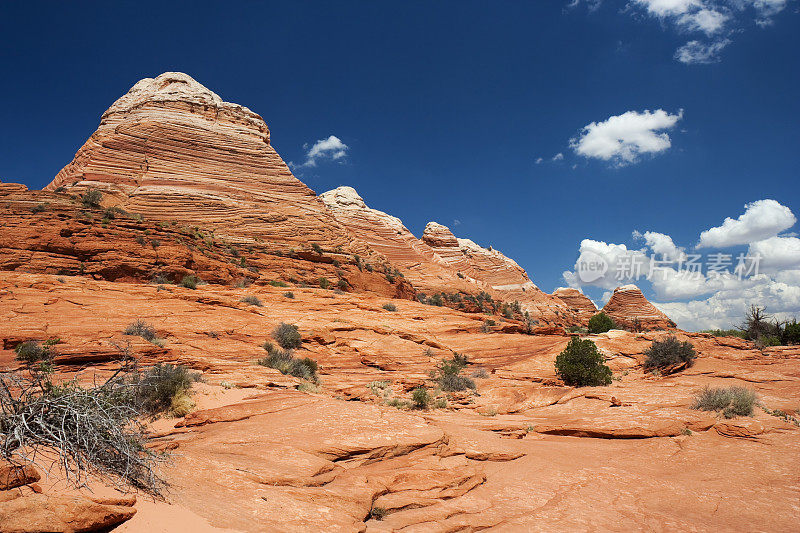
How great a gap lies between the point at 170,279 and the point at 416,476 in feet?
67.0

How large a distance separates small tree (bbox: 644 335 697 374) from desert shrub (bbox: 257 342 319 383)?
1477 centimetres

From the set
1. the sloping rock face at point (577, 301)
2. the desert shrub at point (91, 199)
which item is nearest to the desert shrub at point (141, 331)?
the desert shrub at point (91, 199)

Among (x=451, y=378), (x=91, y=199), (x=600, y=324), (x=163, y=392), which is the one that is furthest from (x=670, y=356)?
(x=91, y=199)

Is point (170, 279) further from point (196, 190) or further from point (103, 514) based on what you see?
point (103, 514)

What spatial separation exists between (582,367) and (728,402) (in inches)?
216

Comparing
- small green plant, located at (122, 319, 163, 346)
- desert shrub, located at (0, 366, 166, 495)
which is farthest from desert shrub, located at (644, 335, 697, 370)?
small green plant, located at (122, 319, 163, 346)

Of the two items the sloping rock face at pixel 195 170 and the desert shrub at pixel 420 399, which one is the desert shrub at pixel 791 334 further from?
the sloping rock face at pixel 195 170

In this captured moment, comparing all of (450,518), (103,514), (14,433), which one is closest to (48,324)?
(14,433)

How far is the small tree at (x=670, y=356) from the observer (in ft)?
55.9

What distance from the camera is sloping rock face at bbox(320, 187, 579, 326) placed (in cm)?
5691

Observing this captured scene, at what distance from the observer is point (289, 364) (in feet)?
44.0

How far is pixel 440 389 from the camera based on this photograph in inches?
554

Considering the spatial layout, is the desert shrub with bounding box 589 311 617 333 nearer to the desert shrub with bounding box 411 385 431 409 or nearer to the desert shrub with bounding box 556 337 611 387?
the desert shrub with bounding box 556 337 611 387

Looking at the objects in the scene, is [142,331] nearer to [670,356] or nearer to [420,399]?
[420,399]
